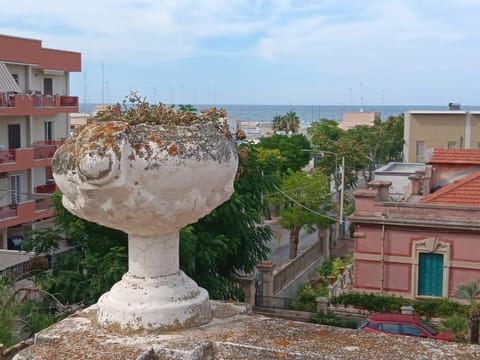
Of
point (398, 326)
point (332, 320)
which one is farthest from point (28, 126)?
point (398, 326)

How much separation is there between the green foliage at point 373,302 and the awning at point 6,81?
632 inches

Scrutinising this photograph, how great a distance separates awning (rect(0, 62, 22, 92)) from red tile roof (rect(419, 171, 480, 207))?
56.4ft

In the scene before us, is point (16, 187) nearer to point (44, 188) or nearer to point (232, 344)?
point (44, 188)

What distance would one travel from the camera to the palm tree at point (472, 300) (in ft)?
46.9

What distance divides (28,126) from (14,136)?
0.98m

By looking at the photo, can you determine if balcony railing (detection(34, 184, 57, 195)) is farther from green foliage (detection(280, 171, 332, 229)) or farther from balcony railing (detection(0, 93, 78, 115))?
green foliage (detection(280, 171, 332, 229))

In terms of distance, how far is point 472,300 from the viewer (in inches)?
695

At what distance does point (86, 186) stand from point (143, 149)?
0.46 m

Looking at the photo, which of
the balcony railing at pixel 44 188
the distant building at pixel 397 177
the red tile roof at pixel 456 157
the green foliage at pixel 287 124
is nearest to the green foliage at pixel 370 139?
the distant building at pixel 397 177

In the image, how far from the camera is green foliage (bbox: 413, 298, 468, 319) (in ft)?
63.9

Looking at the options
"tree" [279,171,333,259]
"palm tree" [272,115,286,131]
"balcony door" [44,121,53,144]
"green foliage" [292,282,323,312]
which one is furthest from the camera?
"palm tree" [272,115,286,131]

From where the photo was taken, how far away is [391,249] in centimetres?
2136

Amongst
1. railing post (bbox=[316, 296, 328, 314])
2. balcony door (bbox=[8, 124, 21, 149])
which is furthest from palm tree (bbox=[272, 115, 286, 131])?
railing post (bbox=[316, 296, 328, 314])

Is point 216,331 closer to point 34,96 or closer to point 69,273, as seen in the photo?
point 69,273
